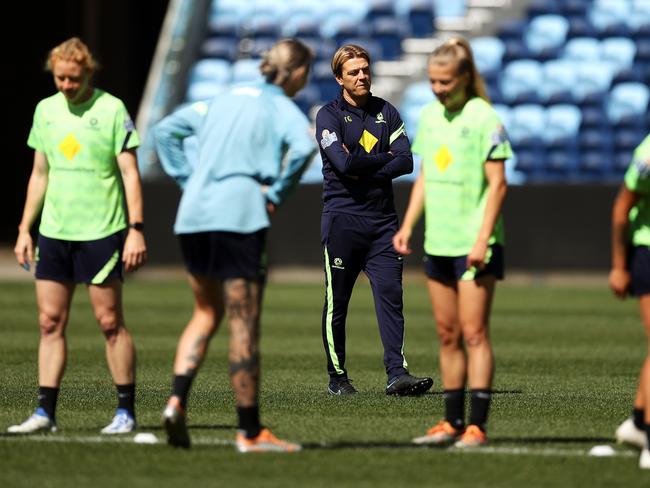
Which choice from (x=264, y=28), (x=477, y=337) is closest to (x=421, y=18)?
(x=264, y=28)

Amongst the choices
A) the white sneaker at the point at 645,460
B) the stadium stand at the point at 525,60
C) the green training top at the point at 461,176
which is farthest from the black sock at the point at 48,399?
the stadium stand at the point at 525,60

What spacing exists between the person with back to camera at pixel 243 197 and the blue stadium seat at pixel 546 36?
20.0 m

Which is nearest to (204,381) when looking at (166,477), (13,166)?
(166,477)

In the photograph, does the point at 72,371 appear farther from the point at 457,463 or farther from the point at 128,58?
the point at 128,58

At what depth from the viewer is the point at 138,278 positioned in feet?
73.9

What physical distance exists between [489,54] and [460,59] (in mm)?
19540

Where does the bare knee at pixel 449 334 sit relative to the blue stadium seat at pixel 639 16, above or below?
below

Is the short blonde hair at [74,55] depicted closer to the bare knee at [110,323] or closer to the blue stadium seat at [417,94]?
the bare knee at [110,323]

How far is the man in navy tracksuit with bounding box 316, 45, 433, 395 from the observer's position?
937 centimetres

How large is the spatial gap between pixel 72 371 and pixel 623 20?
58.0 feet

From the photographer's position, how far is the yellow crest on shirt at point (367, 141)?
9.53 meters

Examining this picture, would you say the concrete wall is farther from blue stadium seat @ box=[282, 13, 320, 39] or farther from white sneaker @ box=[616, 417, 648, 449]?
white sneaker @ box=[616, 417, 648, 449]

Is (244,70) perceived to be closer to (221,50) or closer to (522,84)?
(221,50)

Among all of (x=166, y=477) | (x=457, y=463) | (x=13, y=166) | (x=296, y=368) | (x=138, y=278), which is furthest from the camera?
(x=13, y=166)
